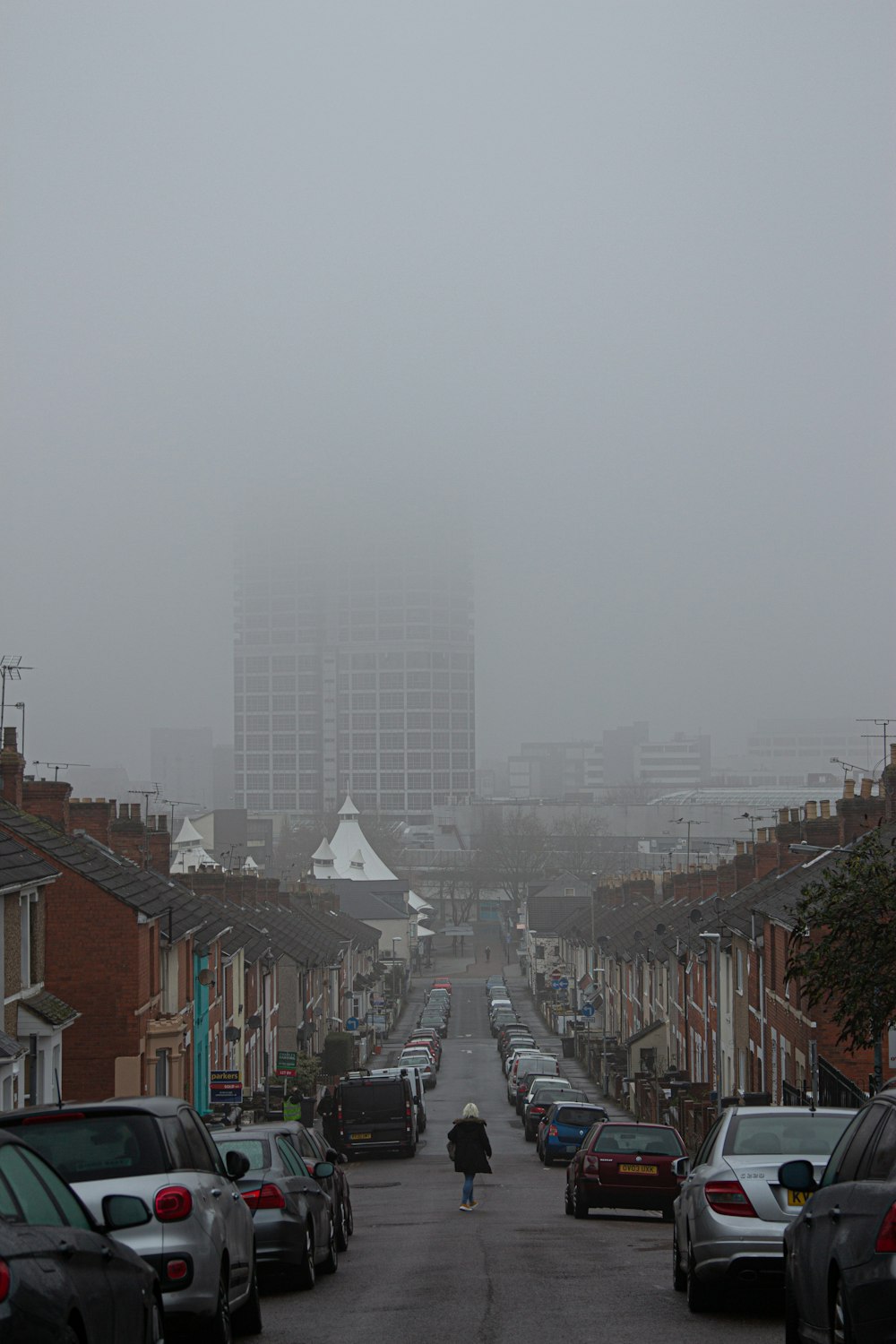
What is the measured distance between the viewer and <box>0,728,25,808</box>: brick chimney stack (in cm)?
3312

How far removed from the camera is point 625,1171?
74.7 ft

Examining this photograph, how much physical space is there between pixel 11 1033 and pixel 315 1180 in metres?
11.5

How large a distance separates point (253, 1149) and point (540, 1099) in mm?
30508

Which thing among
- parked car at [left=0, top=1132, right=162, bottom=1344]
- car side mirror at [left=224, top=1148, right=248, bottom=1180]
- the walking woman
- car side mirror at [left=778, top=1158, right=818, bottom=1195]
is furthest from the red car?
parked car at [left=0, top=1132, right=162, bottom=1344]

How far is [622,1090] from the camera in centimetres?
5794

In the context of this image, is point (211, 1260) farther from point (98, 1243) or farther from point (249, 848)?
point (249, 848)

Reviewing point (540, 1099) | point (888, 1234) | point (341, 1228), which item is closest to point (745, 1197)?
point (888, 1234)

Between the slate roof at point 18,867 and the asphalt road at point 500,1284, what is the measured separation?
22.6 ft

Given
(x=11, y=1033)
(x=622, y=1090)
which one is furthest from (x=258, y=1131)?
(x=622, y=1090)

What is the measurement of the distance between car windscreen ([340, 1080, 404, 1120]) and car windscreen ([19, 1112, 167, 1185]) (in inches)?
1172

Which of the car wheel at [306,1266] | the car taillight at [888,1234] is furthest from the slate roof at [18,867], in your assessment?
the car taillight at [888,1234]

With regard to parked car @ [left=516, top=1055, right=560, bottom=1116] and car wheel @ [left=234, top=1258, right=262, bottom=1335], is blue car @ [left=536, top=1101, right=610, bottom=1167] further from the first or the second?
car wheel @ [left=234, top=1258, right=262, bottom=1335]

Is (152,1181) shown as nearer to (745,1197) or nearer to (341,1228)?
(745,1197)

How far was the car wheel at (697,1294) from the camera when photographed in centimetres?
1266
